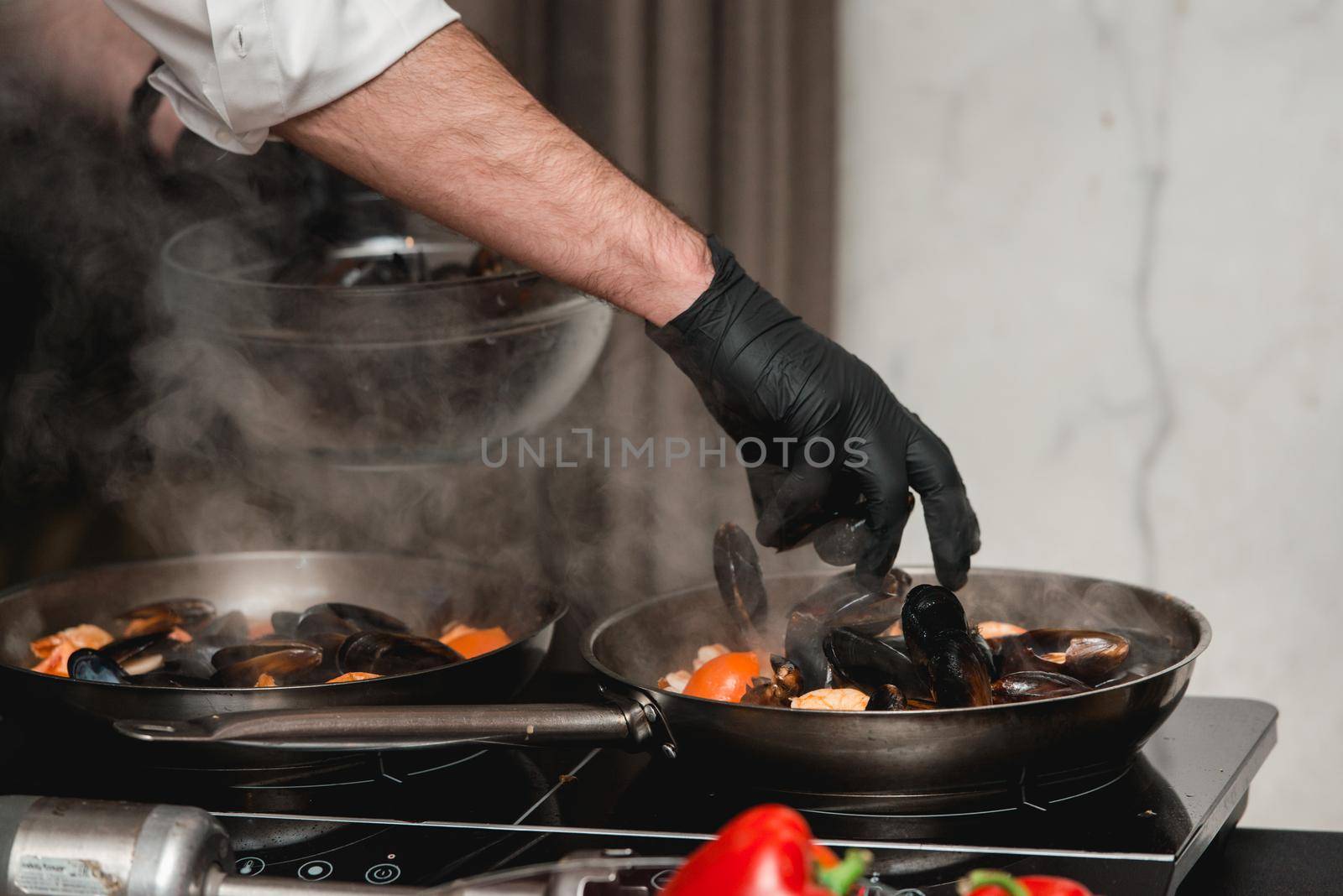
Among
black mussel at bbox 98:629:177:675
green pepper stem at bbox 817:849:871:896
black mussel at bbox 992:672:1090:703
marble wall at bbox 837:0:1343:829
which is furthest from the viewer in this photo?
marble wall at bbox 837:0:1343:829

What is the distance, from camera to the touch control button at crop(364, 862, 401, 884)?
0.80 m

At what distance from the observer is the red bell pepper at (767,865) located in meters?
0.45

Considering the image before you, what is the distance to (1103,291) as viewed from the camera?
219 cm

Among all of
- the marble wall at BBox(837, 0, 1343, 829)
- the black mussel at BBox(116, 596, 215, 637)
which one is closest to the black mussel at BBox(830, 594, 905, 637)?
the black mussel at BBox(116, 596, 215, 637)

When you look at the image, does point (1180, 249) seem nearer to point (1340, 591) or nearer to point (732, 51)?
point (1340, 591)

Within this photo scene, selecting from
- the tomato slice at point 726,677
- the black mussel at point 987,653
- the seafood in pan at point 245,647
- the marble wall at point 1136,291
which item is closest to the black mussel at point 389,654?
the seafood in pan at point 245,647

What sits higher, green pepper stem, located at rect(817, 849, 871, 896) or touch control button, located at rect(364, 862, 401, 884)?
green pepper stem, located at rect(817, 849, 871, 896)

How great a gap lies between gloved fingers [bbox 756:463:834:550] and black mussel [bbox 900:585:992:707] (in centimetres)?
13

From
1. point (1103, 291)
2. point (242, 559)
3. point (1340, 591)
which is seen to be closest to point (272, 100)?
point (242, 559)

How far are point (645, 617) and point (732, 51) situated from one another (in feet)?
3.79

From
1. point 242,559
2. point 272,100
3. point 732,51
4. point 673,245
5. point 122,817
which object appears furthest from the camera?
point 732,51

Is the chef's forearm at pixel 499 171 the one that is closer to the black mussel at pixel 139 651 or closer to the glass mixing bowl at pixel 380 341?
the glass mixing bowl at pixel 380 341

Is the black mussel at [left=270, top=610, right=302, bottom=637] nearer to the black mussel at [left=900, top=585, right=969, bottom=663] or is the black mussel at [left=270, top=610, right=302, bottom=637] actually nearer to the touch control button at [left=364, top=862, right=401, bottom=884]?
the touch control button at [left=364, top=862, right=401, bottom=884]

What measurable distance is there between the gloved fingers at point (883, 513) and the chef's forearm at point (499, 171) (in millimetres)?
227
